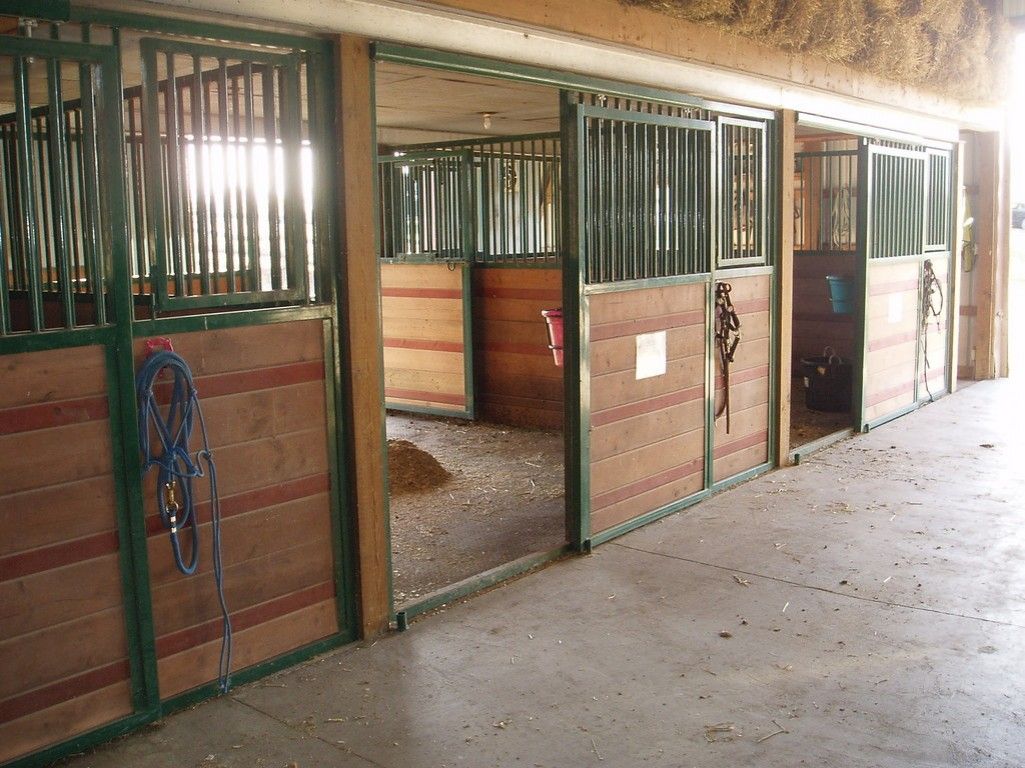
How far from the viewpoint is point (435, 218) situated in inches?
299

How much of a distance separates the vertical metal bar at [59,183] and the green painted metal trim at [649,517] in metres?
2.55

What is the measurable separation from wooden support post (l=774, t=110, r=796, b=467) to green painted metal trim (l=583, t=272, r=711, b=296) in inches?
31.0

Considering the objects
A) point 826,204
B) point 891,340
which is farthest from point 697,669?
point 826,204

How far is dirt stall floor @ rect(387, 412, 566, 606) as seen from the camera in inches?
174

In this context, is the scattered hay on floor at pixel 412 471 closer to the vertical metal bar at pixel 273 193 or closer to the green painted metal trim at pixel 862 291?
the vertical metal bar at pixel 273 193

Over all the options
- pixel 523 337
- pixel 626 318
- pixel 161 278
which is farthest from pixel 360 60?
pixel 523 337

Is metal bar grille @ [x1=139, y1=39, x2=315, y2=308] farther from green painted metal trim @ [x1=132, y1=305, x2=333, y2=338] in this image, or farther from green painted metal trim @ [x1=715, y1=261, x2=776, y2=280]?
green painted metal trim @ [x1=715, y1=261, x2=776, y2=280]

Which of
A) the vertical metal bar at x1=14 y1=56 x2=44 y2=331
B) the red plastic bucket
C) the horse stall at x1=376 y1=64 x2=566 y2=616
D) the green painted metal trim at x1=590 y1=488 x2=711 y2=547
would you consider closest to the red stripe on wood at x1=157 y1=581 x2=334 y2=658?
the vertical metal bar at x1=14 y1=56 x2=44 y2=331

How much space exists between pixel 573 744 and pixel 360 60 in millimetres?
2201

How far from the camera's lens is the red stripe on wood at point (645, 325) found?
179 inches

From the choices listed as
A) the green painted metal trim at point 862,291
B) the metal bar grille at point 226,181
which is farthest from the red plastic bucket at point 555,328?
the metal bar grille at point 226,181

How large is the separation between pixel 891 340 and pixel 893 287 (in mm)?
382

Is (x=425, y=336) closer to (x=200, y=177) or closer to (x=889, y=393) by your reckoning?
(x=889, y=393)

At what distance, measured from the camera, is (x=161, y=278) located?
297 cm
